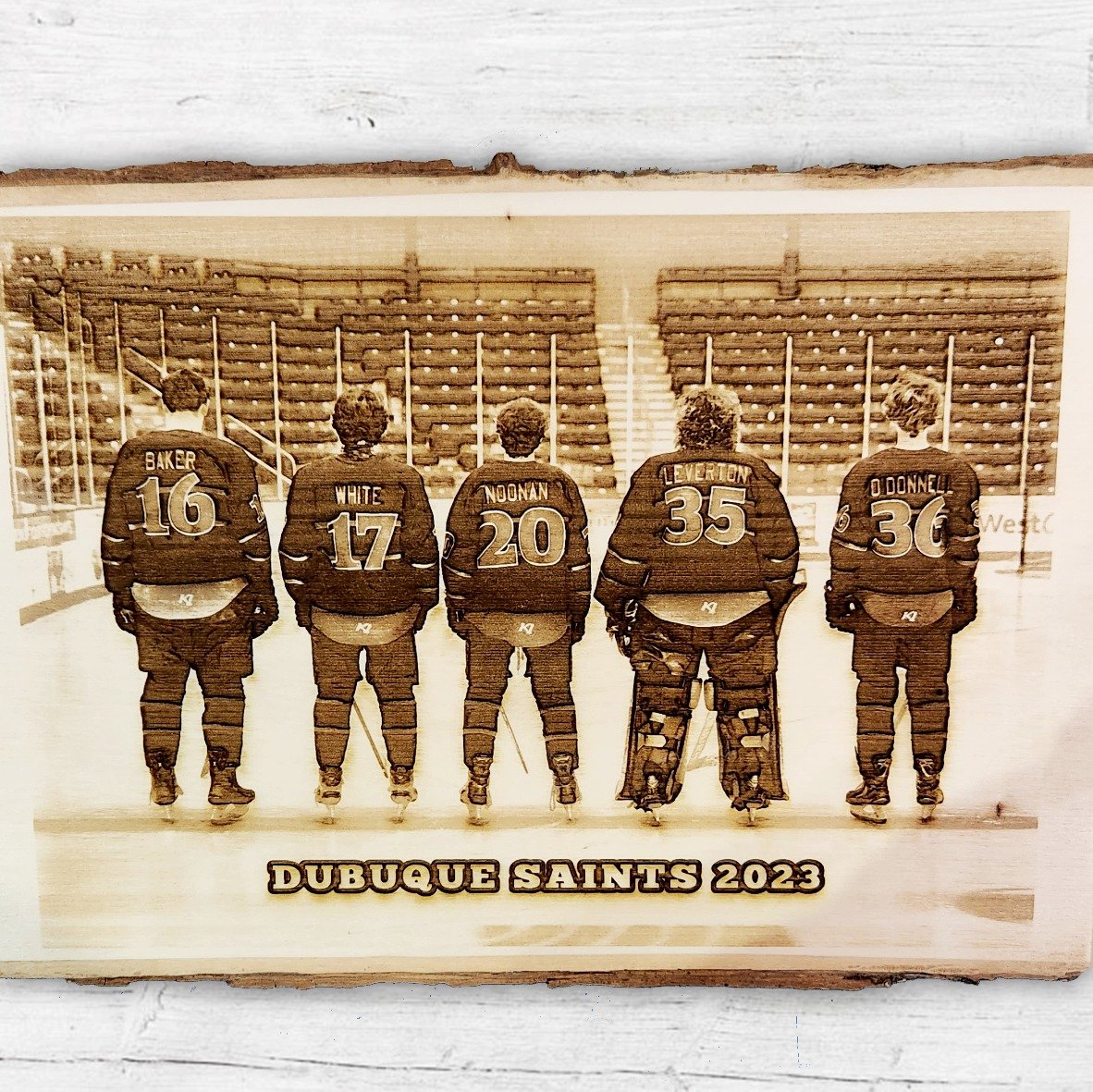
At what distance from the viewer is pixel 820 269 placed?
0.97 m

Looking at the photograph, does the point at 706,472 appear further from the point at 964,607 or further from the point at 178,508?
the point at 178,508

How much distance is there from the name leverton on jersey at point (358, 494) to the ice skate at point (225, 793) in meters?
0.42

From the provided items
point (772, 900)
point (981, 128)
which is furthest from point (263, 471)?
point (981, 128)

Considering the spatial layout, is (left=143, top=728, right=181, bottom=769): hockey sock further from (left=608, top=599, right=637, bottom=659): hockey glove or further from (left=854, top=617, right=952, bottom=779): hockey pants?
(left=854, top=617, right=952, bottom=779): hockey pants

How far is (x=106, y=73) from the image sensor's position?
0.97 meters

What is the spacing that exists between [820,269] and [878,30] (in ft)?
1.09

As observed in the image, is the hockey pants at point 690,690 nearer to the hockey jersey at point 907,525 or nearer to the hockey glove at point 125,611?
the hockey jersey at point 907,525

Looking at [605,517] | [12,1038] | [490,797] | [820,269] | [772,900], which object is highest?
[820,269]

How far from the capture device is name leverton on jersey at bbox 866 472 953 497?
0.99 m

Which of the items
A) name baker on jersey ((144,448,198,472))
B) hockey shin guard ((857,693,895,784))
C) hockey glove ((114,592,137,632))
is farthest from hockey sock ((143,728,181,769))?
hockey shin guard ((857,693,895,784))

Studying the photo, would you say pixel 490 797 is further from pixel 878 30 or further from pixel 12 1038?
pixel 878 30

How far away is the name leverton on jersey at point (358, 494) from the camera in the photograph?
0.99 metres

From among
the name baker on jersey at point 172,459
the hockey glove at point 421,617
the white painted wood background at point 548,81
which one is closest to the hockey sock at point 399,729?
the hockey glove at point 421,617

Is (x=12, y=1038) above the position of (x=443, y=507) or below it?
below
